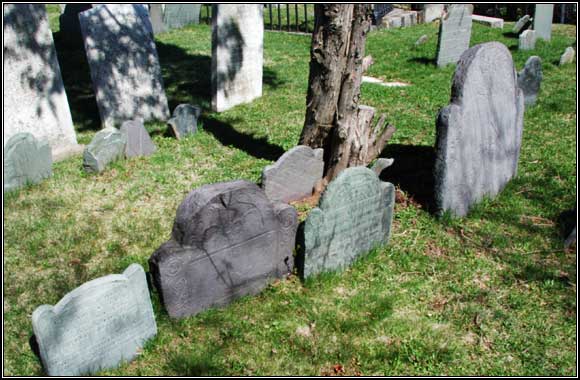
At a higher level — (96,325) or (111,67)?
(111,67)

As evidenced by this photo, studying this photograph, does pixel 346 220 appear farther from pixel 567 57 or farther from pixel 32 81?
pixel 567 57

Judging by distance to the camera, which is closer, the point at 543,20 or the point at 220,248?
the point at 220,248

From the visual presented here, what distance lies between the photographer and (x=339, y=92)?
6609mm

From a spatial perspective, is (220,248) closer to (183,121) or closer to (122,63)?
(183,121)

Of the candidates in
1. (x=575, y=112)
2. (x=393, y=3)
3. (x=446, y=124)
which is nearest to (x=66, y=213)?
(x=446, y=124)

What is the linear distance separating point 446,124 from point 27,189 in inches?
191

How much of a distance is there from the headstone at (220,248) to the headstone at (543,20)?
38.2ft

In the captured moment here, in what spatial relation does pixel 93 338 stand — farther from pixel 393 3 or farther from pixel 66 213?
pixel 393 3

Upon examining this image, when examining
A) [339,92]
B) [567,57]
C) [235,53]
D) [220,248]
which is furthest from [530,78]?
[220,248]

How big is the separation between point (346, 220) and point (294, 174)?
5.10ft

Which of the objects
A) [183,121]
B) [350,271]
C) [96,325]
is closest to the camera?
[96,325]

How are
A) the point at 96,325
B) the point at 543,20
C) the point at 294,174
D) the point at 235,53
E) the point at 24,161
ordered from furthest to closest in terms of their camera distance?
the point at 543,20, the point at 235,53, the point at 24,161, the point at 294,174, the point at 96,325

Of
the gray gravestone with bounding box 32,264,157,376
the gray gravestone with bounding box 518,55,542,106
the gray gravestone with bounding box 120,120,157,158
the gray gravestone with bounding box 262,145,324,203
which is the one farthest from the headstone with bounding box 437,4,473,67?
the gray gravestone with bounding box 32,264,157,376

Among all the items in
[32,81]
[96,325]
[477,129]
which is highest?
[32,81]
